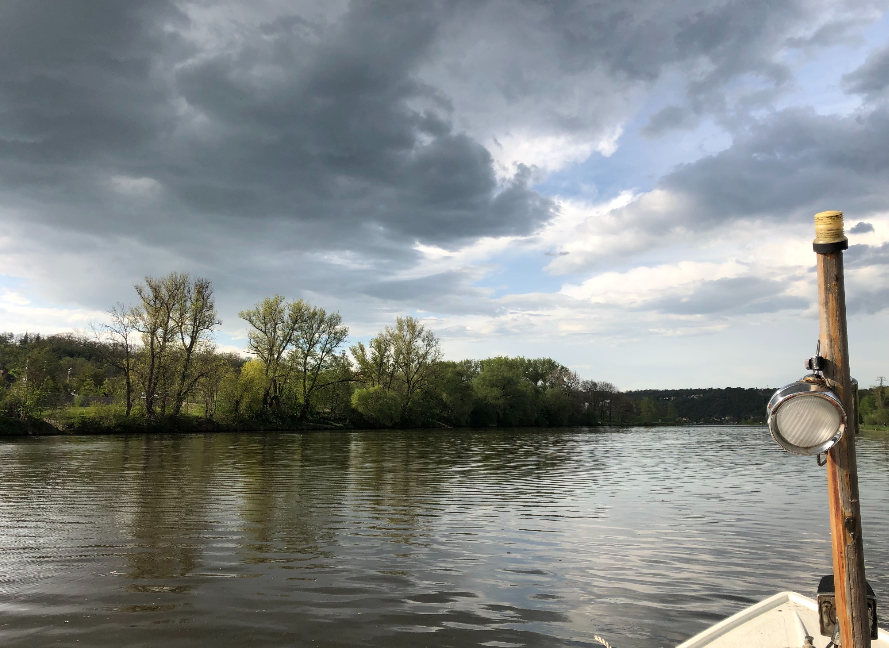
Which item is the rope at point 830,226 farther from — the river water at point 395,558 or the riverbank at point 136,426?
the riverbank at point 136,426

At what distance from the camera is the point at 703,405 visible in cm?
18500

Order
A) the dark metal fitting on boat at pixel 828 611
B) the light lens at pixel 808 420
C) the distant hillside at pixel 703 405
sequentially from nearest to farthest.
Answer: the light lens at pixel 808 420 → the dark metal fitting on boat at pixel 828 611 → the distant hillside at pixel 703 405

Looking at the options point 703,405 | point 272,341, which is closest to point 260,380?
point 272,341

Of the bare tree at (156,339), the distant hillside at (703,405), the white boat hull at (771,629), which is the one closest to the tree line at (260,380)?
the bare tree at (156,339)

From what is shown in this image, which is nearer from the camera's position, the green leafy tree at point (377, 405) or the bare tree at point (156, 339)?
the bare tree at point (156, 339)

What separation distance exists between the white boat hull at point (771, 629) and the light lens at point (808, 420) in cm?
211

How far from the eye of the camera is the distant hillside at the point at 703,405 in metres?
160

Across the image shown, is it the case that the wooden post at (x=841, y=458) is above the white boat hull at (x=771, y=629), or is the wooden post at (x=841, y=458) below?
above

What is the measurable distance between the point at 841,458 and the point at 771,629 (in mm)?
2250

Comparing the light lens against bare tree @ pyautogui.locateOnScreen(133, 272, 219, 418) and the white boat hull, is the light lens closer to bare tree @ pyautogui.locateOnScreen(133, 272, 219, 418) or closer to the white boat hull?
the white boat hull

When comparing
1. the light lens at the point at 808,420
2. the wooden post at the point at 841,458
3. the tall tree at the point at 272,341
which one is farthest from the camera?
the tall tree at the point at 272,341

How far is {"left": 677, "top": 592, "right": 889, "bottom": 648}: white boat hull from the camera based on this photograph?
467cm

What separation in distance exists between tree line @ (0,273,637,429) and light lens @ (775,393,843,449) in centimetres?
5500

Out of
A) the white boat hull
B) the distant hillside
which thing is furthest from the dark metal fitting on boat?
the distant hillside
